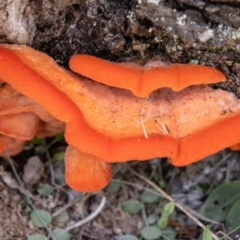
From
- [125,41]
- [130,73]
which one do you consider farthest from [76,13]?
[130,73]

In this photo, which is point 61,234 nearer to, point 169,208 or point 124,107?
point 169,208

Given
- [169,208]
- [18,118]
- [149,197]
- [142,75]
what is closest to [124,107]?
[142,75]

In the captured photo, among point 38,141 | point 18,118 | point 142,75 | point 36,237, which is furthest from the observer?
point 38,141

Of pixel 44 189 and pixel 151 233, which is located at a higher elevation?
pixel 44 189

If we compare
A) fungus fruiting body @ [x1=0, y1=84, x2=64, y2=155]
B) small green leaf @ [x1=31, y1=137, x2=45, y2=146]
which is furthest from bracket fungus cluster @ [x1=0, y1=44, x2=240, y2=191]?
small green leaf @ [x1=31, y1=137, x2=45, y2=146]

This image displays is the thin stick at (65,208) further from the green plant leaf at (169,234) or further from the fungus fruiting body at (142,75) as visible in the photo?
the fungus fruiting body at (142,75)

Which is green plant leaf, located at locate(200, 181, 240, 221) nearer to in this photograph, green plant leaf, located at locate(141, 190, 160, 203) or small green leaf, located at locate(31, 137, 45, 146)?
green plant leaf, located at locate(141, 190, 160, 203)
